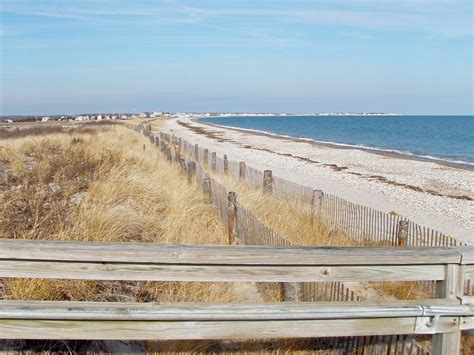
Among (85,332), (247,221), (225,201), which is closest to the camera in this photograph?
(85,332)

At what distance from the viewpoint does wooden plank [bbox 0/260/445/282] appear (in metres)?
2.73

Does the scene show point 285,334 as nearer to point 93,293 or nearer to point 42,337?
point 42,337

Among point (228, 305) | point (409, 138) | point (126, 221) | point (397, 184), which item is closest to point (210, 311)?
point (228, 305)

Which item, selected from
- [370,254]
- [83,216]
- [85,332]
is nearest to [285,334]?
[370,254]

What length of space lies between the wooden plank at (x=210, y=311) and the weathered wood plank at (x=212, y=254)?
24 centimetres

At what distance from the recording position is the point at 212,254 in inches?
107

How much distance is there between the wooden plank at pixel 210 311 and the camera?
8.47 feet

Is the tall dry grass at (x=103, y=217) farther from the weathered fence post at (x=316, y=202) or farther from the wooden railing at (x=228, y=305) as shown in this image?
the weathered fence post at (x=316, y=202)

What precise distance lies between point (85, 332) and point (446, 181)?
68.2 ft

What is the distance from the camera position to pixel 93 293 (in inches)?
161

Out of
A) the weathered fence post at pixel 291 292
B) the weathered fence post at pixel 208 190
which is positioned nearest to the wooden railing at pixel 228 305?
the weathered fence post at pixel 291 292

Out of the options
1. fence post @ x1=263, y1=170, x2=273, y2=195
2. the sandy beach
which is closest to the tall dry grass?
fence post @ x1=263, y1=170, x2=273, y2=195

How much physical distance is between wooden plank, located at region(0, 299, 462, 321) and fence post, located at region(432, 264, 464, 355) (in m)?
0.10

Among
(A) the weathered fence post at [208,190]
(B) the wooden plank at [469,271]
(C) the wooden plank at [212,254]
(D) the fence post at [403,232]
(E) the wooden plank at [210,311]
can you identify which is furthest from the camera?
(A) the weathered fence post at [208,190]
